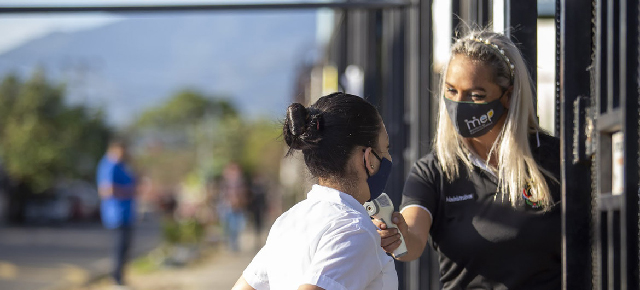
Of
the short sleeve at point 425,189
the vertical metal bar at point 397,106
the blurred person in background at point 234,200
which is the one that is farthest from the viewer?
the blurred person in background at point 234,200

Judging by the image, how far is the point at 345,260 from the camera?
6.91 ft

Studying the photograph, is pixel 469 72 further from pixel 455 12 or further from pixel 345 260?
pixel 455 12

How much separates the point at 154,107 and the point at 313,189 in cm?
17785

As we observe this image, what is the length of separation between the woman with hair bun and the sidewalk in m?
9.46

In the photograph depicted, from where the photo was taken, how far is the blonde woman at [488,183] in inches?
112

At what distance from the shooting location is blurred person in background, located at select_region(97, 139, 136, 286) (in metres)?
10.3

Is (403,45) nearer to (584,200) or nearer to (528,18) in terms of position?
(528,18)

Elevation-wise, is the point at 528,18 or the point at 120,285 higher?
the point at 528,18

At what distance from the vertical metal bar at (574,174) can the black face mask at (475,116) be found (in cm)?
45

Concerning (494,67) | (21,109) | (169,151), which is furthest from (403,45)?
(169,151)

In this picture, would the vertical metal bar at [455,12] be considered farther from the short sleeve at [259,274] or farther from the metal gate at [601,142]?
the short sleeve at [259,274]

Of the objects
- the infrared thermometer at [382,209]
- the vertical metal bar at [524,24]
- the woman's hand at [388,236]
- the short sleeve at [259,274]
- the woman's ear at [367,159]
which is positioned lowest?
the short sleeve at [259,274]

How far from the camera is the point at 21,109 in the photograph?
60.8 metres

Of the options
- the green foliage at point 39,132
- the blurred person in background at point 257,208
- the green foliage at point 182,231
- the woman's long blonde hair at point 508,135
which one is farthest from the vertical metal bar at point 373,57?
the green foliage at point 39,132
